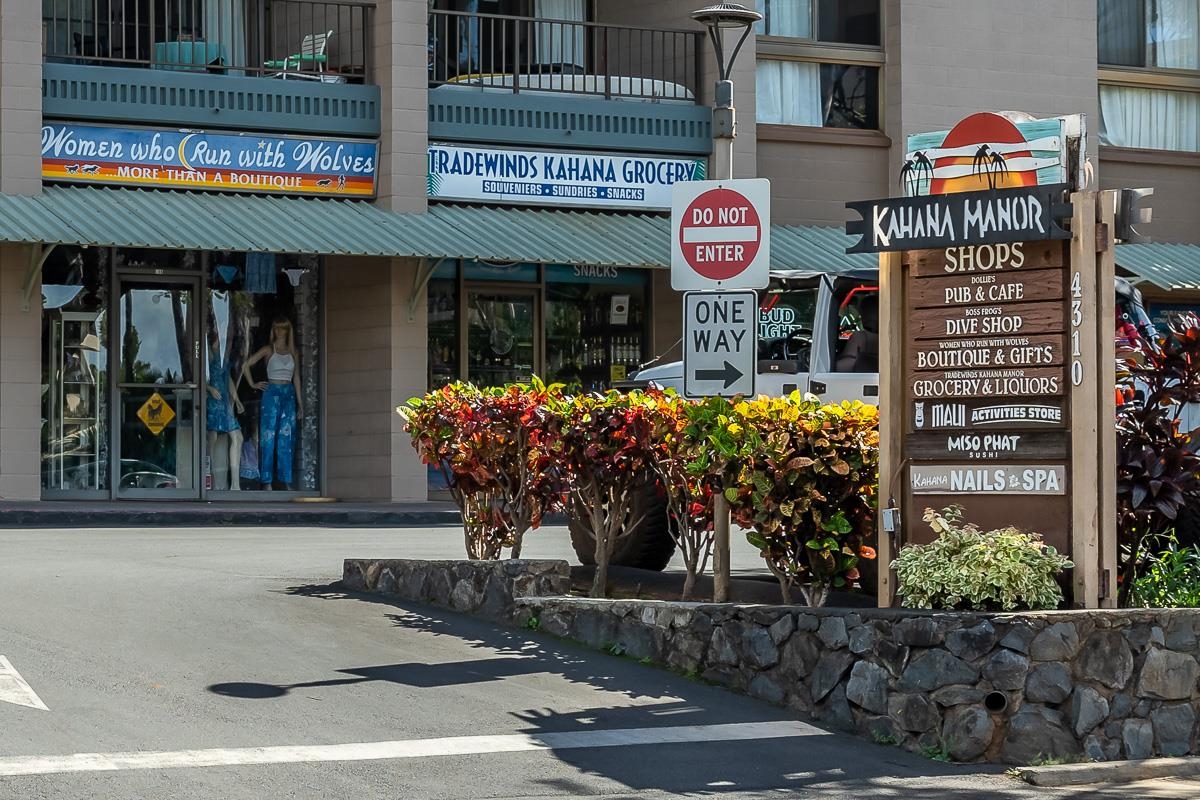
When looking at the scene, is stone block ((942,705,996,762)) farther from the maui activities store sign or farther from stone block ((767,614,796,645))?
the maui activities store sign

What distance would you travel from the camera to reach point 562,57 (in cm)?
2577

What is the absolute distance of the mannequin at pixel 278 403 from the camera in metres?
23.6

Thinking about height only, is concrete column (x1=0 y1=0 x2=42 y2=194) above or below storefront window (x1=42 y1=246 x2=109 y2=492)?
above

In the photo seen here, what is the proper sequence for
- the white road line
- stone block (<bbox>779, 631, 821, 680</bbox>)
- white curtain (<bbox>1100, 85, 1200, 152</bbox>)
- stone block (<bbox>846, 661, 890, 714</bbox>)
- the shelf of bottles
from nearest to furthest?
the white road line → stone block (<bbox>846, 661, 890, 714</bbox>) → stone block (<bbox>779, 631, 821, 680</bbox>) → the shelf of bottles → white curtain (<bbox>1100, 85, 1200, 152</bbox>)

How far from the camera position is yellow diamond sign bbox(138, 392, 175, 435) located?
23000mm

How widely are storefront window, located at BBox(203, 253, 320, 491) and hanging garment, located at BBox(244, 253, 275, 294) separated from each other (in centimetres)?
1

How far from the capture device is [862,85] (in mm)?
26328

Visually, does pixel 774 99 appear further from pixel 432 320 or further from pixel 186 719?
pixel 186 719

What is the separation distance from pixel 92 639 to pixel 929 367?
511 cm

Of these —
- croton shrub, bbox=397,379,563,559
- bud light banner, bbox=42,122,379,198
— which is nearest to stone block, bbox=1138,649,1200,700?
croton shrub, bbox=397,379,563,559

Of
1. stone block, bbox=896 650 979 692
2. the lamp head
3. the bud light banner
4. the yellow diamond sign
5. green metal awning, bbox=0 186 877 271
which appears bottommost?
stone block, bbox=896 650 979 692

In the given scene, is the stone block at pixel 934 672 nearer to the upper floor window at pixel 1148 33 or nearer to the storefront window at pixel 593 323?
the storefront window at pixel 593 323

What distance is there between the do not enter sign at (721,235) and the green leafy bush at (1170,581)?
275cm

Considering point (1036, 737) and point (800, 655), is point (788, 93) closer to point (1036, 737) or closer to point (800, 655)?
point (800, 655)
